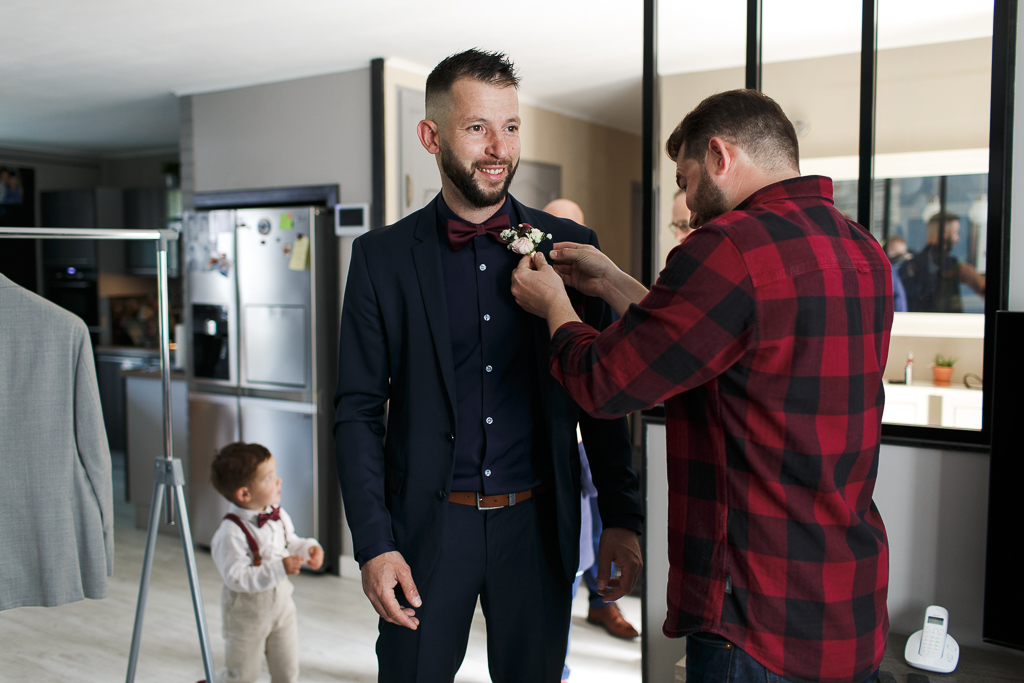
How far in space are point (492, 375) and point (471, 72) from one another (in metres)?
0.54

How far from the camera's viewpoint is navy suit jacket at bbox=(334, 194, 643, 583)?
1.35 meters

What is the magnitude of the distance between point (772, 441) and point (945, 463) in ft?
3.64

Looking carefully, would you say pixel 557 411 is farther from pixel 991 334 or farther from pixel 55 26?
pixel 55 26

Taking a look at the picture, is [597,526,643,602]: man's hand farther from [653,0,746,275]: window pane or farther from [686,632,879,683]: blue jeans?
[653,0,746,275]: window pane

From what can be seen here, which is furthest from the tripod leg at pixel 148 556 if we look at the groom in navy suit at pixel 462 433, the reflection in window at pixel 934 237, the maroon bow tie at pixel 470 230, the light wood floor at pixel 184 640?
the reflection in window at pixel 934 237

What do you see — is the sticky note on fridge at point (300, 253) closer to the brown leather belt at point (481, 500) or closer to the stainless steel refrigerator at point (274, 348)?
the stainless steel refrigerator at point (274, 348)

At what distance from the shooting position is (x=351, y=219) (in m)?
3.93

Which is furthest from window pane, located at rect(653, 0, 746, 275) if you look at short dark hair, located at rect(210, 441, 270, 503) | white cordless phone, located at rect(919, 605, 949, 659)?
short dark hair, located at rect(210, 441, 270, 503)

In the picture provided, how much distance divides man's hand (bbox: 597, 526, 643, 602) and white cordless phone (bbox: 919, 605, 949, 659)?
A: 89 centimetres

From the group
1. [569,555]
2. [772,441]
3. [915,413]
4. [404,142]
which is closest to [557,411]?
[569,555]

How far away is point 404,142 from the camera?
155 inches

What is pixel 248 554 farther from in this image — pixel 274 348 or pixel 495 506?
pixel 274 348

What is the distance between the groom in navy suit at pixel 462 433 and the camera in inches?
53.2

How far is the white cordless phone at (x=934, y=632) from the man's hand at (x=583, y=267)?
1.23 metres
